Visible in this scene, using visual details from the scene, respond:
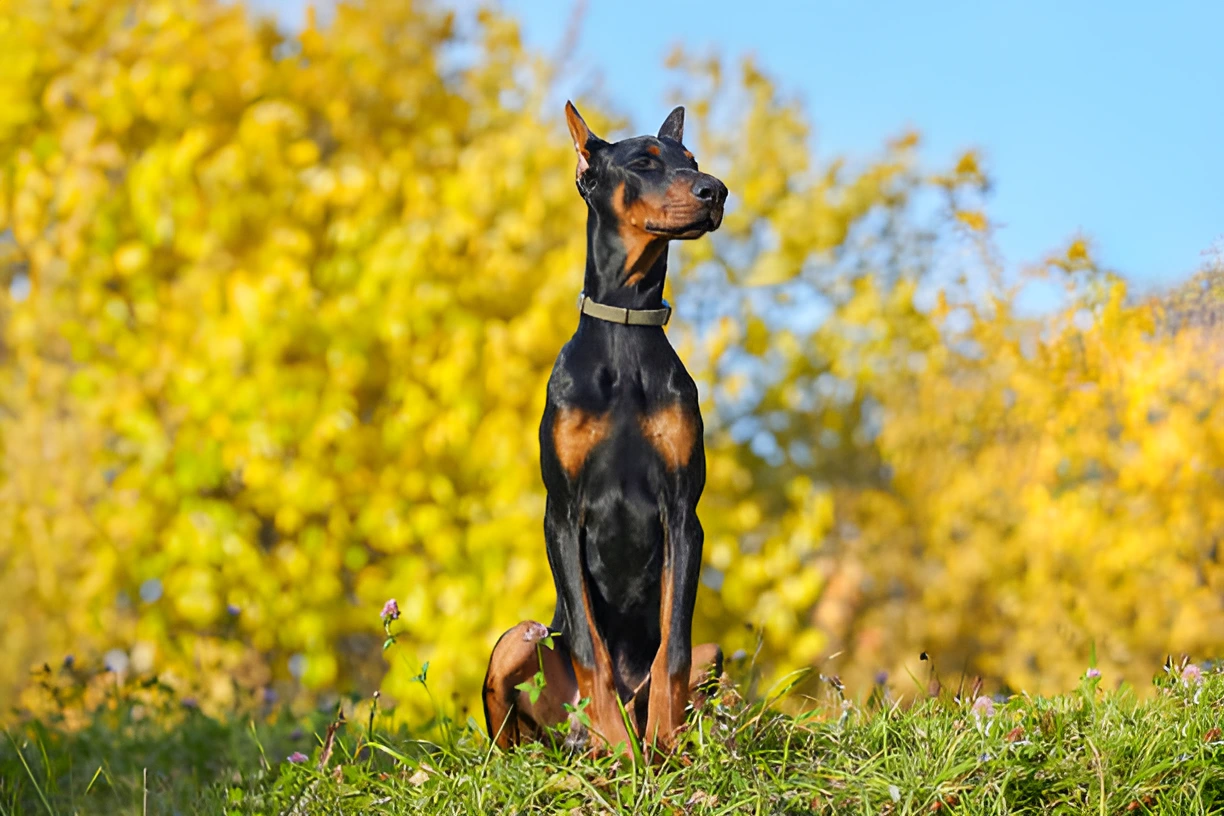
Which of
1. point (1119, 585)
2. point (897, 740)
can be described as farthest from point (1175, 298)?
point (897, 740)

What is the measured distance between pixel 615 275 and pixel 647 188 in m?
0.26

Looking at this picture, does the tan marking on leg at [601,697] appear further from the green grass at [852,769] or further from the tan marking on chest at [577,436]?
the tan marking on chest at [577,436]

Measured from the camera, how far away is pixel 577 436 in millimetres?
3195

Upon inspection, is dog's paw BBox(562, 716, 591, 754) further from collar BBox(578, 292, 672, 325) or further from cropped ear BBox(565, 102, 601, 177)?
cropped ear BBox(565, 102, 601, 177)

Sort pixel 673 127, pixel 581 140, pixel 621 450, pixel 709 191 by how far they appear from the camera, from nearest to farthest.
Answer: pixel 709 191, pixel 621 450, pixel 581 140, pixel 673 127

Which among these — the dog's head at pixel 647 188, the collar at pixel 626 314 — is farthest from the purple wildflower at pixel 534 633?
the dog's head at pixel 647 188

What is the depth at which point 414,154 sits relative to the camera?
5664 mm

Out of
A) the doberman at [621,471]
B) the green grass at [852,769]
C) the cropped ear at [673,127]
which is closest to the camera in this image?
the green grass at [852,769]

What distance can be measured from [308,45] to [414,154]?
0.77 m

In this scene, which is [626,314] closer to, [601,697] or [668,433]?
[668,433]

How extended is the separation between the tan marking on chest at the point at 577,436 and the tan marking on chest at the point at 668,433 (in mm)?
109

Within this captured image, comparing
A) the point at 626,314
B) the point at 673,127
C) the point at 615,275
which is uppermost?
the point at 673,127

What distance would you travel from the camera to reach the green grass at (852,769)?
9.84 ft

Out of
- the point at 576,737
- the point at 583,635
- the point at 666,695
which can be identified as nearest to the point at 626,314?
the point at 583,635
